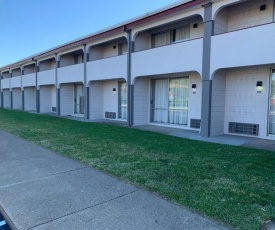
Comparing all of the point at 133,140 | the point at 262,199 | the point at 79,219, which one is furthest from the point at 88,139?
the point at 262,199

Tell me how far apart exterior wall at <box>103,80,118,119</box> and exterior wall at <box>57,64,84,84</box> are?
1.84 metres

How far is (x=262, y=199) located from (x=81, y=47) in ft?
53.1

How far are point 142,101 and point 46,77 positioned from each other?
1212 cm

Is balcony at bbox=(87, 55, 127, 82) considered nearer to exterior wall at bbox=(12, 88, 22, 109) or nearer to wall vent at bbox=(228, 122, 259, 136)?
wall vent at bbox=(228, 122, 259, 136)

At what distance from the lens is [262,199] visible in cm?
397

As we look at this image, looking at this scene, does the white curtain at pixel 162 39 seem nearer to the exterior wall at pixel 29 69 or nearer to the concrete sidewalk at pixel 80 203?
the concrete sidewalk at pixel 80 203

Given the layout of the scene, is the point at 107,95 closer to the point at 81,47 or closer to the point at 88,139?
the point at 81,47

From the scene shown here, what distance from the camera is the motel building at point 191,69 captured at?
9.41m

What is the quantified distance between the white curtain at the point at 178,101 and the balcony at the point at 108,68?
114 inches

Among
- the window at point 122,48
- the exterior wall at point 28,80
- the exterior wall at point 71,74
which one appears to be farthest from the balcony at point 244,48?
the exterior wall at point 28,80

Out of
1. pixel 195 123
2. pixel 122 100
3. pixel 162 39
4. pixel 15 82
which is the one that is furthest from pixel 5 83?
pixel 195 123

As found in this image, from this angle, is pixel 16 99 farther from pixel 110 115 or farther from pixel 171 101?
pixel 171 101

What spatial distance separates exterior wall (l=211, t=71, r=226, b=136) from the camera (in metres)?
10.2

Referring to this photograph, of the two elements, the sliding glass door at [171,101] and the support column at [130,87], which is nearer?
the sliding glass door at [171,101]
